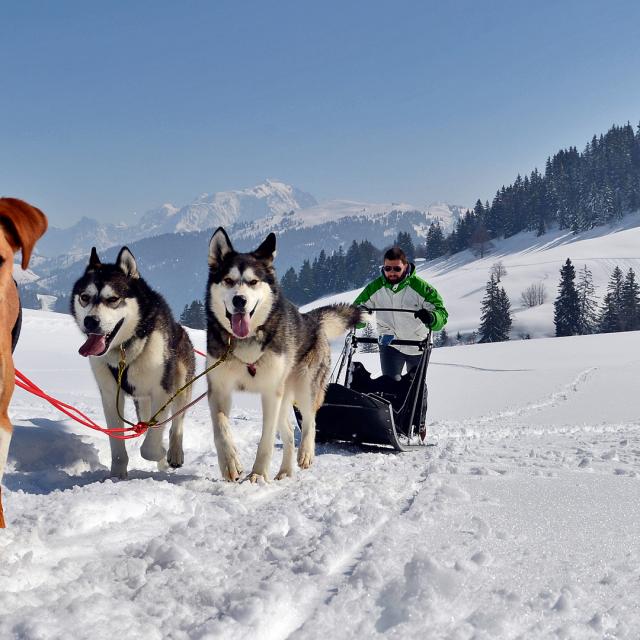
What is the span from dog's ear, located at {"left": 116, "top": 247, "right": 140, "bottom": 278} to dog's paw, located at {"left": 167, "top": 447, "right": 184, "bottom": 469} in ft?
5.27

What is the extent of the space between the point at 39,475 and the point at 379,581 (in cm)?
306

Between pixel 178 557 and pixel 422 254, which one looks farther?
pixel 422 254

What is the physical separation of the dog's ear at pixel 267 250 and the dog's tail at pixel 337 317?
121cm

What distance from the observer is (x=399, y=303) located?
740 centimetres

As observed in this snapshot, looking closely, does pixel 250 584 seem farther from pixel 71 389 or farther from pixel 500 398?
pixel 500 398

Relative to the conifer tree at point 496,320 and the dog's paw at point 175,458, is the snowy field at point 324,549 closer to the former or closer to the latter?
the dog's paw at point 175,458

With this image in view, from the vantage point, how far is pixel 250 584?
6.84ft

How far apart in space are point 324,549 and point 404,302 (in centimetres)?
518

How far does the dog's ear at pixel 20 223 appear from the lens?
2139mm

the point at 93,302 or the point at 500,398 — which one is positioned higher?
the point at 93,302

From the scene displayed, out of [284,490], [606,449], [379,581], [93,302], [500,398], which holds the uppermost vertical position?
[93,302]

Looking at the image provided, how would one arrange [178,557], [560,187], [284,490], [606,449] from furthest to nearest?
[560,187]
[606,449]
[284,490]
[178,557]

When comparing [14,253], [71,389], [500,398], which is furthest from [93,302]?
[500,398]

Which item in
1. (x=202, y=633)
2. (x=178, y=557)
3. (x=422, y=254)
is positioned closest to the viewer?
(x=202, y=633)
